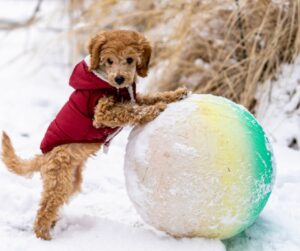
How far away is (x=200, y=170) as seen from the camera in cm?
221

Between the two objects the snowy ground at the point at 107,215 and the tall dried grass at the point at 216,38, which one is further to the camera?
the tall dried grass at the point at 216,38

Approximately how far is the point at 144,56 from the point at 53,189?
0.71 metres

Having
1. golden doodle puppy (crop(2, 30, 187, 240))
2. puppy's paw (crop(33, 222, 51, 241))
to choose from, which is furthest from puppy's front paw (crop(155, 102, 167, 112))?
puppy's paw (crop(33, 222, 51, 241))

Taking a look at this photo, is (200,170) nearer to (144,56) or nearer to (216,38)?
(144,56)

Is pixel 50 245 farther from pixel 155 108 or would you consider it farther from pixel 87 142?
pixel 155 108

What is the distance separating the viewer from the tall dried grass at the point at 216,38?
3.89 meters

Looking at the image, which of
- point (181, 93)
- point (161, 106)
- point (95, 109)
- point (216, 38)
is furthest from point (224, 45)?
point (95, 109)

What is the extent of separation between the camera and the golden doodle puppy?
225 cm

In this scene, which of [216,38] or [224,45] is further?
[216,38]

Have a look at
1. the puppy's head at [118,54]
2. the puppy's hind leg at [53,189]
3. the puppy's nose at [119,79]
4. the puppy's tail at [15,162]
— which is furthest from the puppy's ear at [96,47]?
the puppy's tail at [15,162]

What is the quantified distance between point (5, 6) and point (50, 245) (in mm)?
6891

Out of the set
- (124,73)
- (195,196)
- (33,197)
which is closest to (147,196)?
(195,196)

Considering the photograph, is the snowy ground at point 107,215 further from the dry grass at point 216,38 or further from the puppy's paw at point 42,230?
the dry grass at point 216,38

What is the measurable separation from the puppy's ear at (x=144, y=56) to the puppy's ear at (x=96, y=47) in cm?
16
